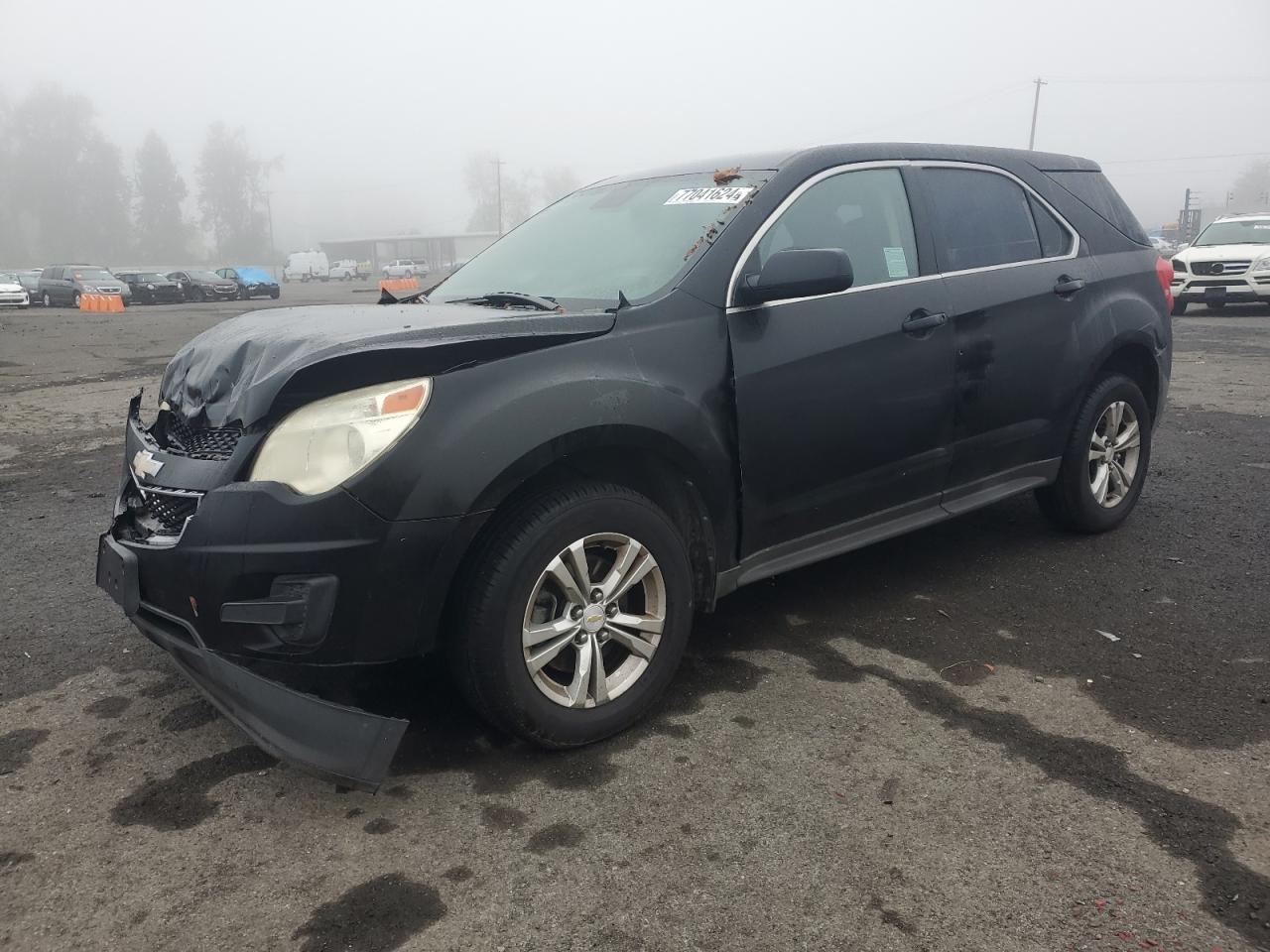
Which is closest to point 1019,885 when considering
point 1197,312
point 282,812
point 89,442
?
point 282,812

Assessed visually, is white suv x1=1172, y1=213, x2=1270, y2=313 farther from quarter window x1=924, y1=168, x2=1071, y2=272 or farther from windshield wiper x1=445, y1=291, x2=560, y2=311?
windshield wiper x1=445, y1=291, x2=560, y2=311

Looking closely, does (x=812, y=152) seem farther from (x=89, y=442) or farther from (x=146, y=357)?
(x=146, y=357)

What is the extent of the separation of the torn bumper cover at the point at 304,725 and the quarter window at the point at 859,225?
1977 millimetres

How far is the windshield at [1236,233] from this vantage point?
17.8 meters

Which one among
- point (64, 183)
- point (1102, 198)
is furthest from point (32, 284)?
point (64, 183)

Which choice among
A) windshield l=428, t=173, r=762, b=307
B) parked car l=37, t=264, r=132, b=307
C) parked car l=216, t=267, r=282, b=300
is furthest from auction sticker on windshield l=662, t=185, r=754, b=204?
parked car l=216, t=267, r=282, b=300

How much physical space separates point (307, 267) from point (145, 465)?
7181cm

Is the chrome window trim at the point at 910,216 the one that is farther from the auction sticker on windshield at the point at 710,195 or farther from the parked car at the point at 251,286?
the parked car at the point at 251,286

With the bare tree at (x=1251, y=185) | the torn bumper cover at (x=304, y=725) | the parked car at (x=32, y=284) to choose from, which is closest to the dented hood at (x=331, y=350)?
the torn bumper cover at (x=304, y=725)

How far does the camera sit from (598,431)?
2852mm

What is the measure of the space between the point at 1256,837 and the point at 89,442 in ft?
26.2

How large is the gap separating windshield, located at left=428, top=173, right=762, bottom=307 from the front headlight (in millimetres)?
934

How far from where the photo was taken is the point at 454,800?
8.80 ft

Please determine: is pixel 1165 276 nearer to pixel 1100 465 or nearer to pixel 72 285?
pixel 1100 465
